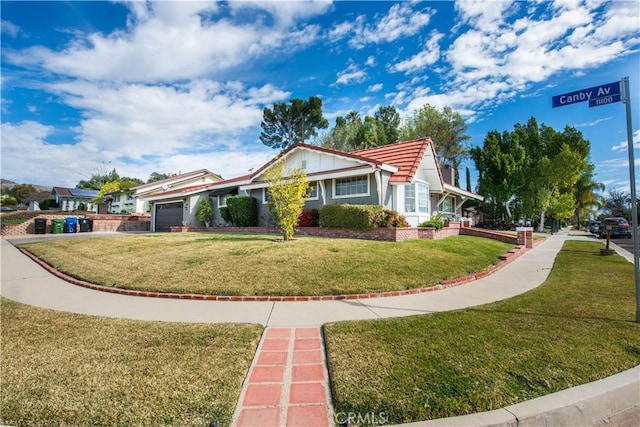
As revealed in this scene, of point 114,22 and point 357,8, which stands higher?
point 357,8

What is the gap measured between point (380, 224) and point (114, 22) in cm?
1201

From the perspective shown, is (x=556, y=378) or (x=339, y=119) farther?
(x=339, y=119)

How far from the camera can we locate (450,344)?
11.9 ft

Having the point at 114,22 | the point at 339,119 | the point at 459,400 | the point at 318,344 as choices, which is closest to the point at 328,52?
the point at 114,22

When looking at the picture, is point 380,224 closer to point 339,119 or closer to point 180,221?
point 180,221

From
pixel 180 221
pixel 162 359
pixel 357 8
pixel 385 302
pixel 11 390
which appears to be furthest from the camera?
pixel 180 221

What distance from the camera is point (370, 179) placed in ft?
48.4

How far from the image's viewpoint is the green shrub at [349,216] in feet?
41.3

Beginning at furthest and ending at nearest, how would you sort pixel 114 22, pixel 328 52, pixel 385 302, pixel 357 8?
pixel 328 52, pixel 357 8, pixel 114 22, pixel 385 302

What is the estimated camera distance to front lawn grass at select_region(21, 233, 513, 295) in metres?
6.50

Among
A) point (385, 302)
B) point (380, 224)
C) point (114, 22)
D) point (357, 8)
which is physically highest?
point (357, 8)

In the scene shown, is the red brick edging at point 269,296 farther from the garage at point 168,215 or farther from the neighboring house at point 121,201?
the neighboring house at point 121,201

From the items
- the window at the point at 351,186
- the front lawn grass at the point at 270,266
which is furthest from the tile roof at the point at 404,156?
the front lawn grass at the point at 270,266

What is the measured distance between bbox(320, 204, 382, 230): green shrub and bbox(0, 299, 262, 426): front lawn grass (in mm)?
8920
